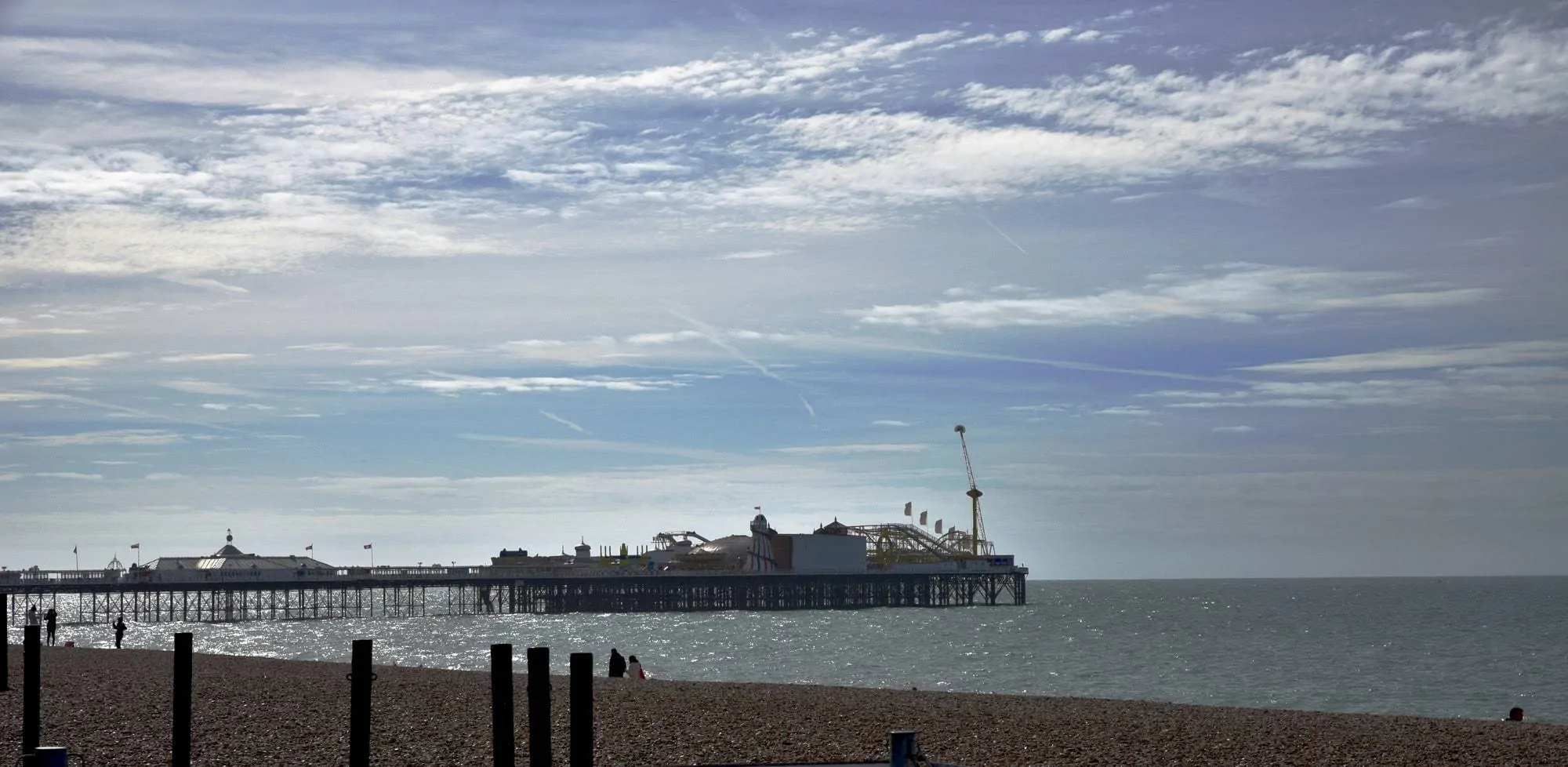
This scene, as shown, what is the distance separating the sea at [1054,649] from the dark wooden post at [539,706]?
31.1 meters

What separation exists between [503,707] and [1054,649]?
58820mm

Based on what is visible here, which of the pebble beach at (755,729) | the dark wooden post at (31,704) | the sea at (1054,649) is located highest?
the dark wooden post at (31,704)

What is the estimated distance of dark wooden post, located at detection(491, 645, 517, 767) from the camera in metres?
15.5

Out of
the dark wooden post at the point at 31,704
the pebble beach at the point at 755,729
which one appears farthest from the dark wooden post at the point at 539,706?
the dark wooden post at the point at 31,704

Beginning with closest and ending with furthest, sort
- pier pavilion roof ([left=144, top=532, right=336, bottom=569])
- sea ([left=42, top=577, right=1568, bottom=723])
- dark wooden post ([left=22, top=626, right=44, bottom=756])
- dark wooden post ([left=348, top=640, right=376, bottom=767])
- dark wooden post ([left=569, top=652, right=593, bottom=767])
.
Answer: dark wooden post ([left=569, top=652, right=593, bottom=767]), dark wooden post ([left=348, top=640, right=376, bottom=767]), dark wooden post ([left=22, top=626, right=44, bottom=756]), sea ([left=42, top=577, right=1568, bottom=723]), pier pavilion roof ([left=144, top=532, right=336, bottom=569])

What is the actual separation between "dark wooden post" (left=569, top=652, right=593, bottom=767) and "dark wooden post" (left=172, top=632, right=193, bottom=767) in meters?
5.04

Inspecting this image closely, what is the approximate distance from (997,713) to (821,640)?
53561mm

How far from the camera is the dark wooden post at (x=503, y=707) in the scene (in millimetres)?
15531

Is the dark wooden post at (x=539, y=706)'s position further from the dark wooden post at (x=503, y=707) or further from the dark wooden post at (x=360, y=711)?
the dark wooden post at (x=360, y=711)

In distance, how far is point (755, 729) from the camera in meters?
21.2

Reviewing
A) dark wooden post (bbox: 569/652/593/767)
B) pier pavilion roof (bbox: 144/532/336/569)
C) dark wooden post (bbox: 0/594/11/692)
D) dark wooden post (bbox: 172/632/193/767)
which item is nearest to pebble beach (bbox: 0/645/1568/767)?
dark wooden post (bbox: 0/594/11/692)

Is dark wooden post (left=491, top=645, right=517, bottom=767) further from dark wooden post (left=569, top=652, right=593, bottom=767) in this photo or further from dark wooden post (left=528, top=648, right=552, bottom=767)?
dark wooden post (left=569, top=652, right=593, bottom=767)

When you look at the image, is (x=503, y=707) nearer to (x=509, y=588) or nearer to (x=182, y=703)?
(x=182, y=703)

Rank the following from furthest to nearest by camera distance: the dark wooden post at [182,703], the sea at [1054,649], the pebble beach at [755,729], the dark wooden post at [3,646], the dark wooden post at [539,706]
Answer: the sea at [1054,649], the dark wooden post at [3,646], the pebble beach at [755,729], the dark wooden post at [182,703], the dark wooden post at [539,706]
